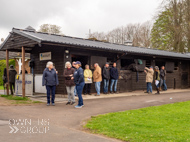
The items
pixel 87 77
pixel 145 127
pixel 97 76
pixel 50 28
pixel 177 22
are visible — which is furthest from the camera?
pixel 50 28

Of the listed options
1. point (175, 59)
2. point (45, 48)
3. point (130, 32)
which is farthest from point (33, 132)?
point (130, 32)

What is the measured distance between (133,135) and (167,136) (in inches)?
27.5

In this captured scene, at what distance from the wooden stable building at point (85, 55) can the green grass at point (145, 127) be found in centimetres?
589

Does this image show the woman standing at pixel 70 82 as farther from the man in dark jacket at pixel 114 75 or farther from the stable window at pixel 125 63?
the stable window at pixel 125 63

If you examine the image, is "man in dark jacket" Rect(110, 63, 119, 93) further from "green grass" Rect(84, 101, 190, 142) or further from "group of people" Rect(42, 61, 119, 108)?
"green grass" Rect(84, 101, 190, 142)

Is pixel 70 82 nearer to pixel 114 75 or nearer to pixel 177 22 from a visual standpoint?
pixel 114 75

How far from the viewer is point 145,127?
5875mm

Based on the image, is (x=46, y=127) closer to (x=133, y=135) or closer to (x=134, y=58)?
(x=133, y=135)

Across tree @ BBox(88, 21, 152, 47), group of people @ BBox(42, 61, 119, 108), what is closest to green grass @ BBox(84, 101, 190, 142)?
group of people @ BBox(42, 61, 119, 108)

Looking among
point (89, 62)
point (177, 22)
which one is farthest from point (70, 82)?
point (177, 22)

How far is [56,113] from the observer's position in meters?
8.00

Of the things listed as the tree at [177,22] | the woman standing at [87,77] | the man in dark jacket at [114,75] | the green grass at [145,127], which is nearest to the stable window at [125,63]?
the man in dark jacket at [114,75]

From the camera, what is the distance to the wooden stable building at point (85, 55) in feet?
41.5

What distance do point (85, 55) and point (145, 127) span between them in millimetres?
8876
